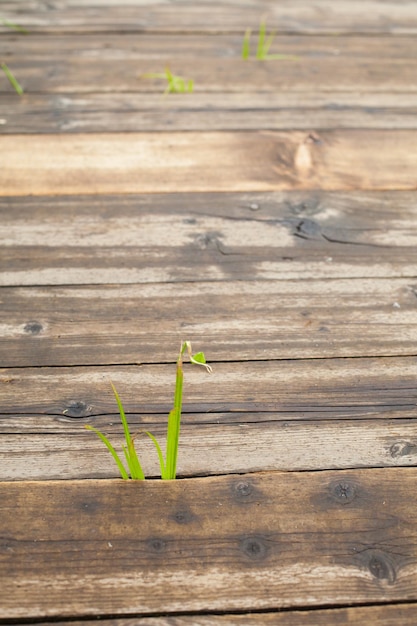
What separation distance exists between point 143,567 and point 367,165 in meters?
1.31

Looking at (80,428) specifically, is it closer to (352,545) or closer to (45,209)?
(352,545)

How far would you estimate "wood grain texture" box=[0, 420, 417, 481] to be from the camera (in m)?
1.16

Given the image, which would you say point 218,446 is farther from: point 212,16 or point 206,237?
point 212,16

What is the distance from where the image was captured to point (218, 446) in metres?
1.20

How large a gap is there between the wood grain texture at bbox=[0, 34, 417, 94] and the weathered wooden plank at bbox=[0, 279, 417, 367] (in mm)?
946

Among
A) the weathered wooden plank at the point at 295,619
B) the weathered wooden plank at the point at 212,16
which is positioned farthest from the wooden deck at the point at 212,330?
the weathered wooden plank at the point at 212,16

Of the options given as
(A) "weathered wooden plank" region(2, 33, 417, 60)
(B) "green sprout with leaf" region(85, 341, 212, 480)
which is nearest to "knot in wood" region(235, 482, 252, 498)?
(B) "green sprout with leaf" region(85, 341, 212, 480)

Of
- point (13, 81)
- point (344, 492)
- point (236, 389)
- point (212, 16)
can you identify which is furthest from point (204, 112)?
point (344, 492)

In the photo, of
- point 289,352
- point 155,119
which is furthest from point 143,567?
point 155,119

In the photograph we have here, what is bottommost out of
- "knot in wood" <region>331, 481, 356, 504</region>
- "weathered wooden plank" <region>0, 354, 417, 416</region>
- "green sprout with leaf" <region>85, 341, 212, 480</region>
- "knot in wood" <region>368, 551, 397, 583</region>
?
"knot in wood" <region>368, 551, 397, 583</region>

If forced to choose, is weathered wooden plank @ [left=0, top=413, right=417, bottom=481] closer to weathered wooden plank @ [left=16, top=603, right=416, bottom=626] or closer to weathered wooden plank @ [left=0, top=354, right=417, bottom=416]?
weathered wooden plank @ [left=0, top=354, right=417, bottom=416]

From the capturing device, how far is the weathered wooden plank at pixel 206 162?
184 centimetres

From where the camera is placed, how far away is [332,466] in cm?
118

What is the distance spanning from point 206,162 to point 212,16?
1125 mm
